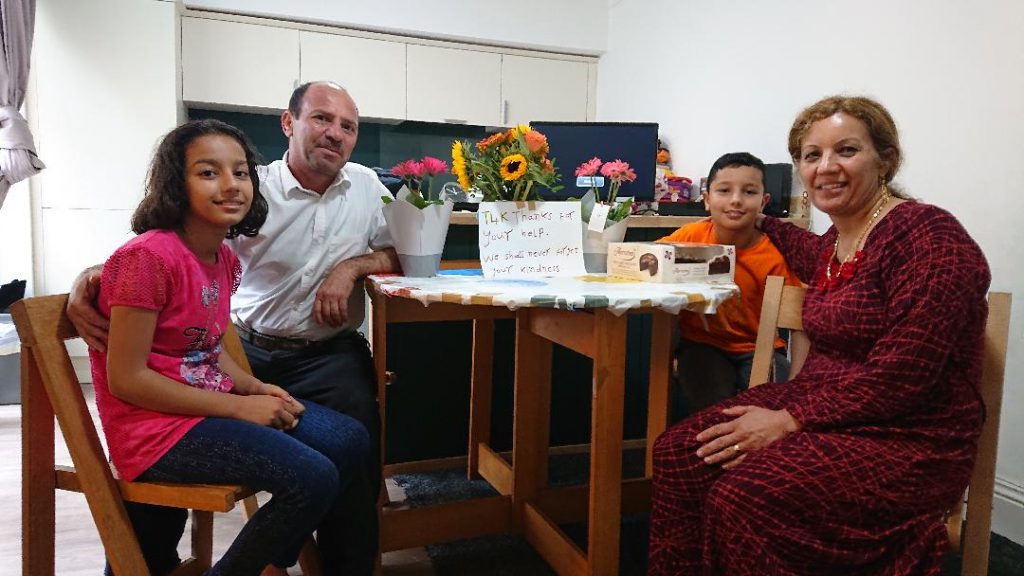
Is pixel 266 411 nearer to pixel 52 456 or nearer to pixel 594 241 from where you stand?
pixel 52 456

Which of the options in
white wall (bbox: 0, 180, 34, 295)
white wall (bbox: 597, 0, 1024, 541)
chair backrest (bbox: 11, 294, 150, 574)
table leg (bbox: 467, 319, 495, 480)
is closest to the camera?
chair backrest (bbox: 11, 294, 150, 574)

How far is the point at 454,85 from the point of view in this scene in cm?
427

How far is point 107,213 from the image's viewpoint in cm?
352

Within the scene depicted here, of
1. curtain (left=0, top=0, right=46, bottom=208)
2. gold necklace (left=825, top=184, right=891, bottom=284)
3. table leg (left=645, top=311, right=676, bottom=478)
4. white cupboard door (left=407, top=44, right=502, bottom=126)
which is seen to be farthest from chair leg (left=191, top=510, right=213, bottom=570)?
white cupboard door (left=407, top=44, right=502, bottom=126)

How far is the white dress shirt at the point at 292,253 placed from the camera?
168 centimetres

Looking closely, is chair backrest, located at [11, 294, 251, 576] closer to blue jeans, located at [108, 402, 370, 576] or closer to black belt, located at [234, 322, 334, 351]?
blue jeans, located at [108, 402, 370, 576]

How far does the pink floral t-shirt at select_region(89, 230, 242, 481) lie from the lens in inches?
43.3

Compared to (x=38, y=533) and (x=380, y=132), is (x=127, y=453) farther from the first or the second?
(x=380, y=132)

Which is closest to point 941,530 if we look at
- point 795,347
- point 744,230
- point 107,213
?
point 795,347

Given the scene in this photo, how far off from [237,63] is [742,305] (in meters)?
3.20

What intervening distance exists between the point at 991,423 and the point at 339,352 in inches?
51.9

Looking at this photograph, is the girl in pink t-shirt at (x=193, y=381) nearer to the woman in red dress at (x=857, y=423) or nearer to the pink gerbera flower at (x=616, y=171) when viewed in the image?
the woman in red dress at (x=857, y=423)

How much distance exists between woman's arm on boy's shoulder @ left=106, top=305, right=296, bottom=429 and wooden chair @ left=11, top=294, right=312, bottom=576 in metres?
0.07

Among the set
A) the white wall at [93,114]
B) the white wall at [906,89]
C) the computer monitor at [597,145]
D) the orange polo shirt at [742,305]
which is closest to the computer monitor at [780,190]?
the white wall at [906,89]
